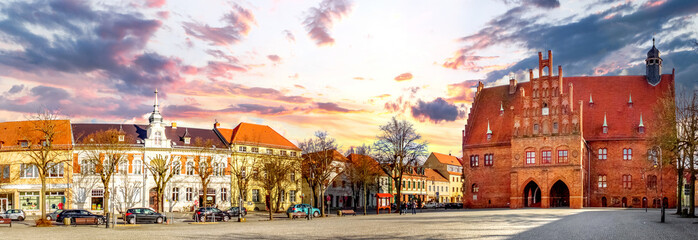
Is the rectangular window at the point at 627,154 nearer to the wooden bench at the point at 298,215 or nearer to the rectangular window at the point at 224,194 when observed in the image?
the wooden bench at the point at 298,215

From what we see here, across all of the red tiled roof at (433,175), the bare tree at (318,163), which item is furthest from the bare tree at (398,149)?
the red tiled roof at (433,175)

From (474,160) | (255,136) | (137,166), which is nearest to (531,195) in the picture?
(474,160)

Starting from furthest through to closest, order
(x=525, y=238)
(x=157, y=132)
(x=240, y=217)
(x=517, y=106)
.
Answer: (x=517, y=106), (x=157, y=132), (x=240, y=217), (x=525, y=238)

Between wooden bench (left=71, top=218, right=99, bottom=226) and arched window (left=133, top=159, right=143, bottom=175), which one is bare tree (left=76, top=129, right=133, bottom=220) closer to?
arched window (left=133, top=159, right=143, bottom=175)

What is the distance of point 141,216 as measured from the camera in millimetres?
49875

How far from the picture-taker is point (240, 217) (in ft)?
177

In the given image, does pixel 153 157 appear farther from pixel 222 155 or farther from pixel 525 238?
pixel 525 238

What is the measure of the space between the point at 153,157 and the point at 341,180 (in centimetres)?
3292

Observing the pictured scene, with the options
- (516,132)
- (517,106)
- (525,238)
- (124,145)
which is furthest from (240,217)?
(517,106)

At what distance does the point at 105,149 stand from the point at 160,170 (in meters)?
5.95

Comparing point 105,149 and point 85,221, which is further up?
point 105,149

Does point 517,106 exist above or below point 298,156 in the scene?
above

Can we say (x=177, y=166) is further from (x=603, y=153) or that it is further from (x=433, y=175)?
(x=433, y=175)

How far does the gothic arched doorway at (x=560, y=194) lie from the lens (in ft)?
265
